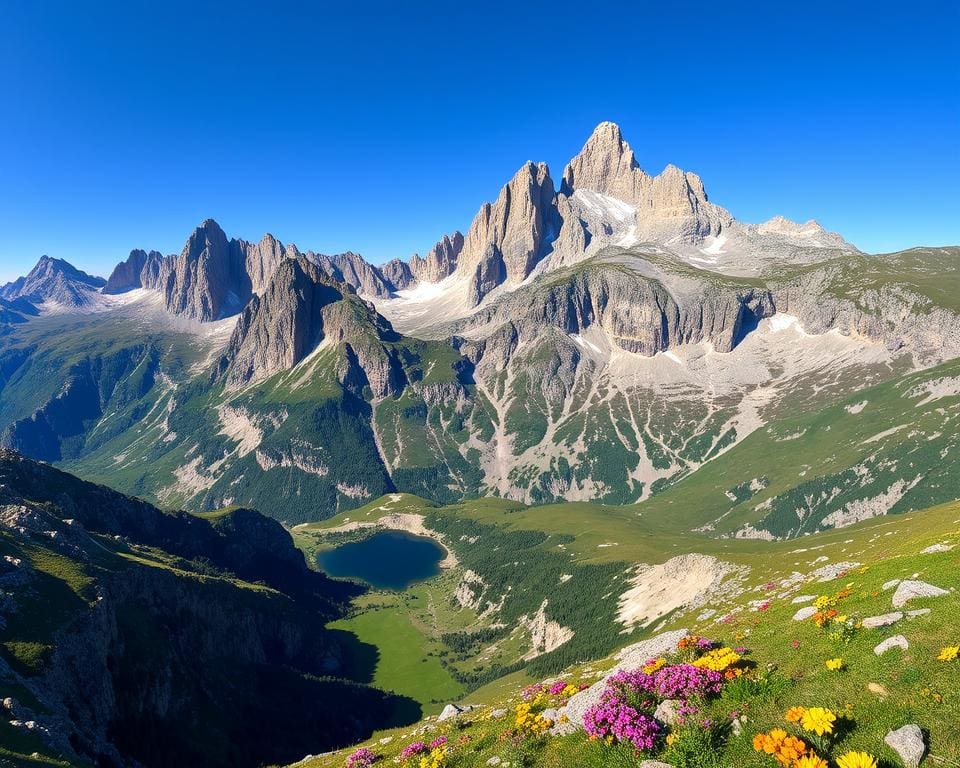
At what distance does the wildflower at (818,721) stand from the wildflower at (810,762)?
2.62 feet

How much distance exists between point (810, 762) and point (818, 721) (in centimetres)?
182

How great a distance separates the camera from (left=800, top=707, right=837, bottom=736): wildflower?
12.8 metres

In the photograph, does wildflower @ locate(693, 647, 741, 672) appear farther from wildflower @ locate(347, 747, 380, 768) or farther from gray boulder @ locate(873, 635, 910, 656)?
wildflower @ locate(347, 747, 380, 768)

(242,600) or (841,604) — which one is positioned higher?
(841,604)

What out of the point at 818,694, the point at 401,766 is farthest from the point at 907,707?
the point at 401,766

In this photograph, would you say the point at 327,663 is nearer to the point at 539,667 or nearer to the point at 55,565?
the point at 539,667

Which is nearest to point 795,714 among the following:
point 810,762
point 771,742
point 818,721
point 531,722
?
point 818,721

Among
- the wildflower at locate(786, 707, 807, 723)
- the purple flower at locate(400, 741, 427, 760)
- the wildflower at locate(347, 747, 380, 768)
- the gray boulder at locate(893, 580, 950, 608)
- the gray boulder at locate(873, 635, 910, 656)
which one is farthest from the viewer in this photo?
the wildflower at locate(347, 747, 380, 768)

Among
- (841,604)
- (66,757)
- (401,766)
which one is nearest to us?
(401,766)

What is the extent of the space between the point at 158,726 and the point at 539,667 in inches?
4407

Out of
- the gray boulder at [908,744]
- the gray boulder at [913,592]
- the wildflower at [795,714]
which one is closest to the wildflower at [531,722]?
the wildflower at [795,714]

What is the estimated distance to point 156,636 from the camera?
325 ft

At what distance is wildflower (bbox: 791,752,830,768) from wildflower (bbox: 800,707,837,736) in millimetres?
800

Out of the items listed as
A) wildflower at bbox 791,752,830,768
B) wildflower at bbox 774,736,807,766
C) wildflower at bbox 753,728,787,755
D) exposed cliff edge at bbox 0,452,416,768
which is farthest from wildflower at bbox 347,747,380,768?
exposed cliff edge at bbox 0,452,416,768
